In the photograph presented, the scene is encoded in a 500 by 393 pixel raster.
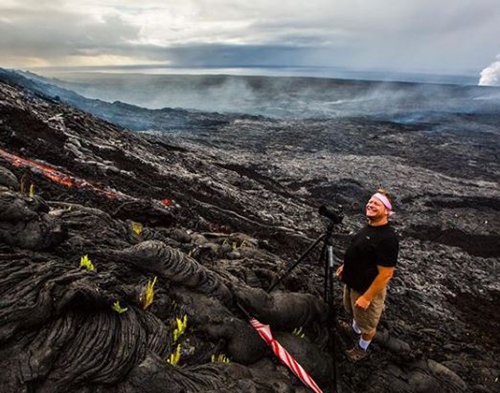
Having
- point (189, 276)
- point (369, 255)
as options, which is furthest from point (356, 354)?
point (189, 276)

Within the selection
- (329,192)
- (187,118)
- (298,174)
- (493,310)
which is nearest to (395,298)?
(493,310)

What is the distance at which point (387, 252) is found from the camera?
5.45 metres

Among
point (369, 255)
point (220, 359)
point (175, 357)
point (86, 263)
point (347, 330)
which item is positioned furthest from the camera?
point (347, 330)

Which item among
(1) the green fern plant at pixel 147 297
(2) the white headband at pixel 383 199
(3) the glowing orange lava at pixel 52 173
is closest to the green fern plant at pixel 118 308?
(1) the green fern plant at pixel 147 297

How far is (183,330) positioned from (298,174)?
21.8 m

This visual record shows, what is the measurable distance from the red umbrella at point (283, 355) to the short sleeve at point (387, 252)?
1892 mm

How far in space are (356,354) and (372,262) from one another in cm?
191

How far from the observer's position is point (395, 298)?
1095 cm

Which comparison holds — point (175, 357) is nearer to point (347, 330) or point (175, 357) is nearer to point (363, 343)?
point (363, 343)

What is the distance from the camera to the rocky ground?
4121 mm

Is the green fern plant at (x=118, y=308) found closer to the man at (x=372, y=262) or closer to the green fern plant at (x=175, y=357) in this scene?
the green fern plant at (x=175, y=357)

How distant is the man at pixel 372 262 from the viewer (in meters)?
5.48

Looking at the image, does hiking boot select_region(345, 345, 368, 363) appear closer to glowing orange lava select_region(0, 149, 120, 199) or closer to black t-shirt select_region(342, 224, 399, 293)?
black t-shirt select_region(342, 224, 399, 293)

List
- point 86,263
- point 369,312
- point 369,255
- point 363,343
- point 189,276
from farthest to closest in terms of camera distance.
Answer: point 363,343 → point 369,312 → point 189,276 → point 369,255 → point 86,263
